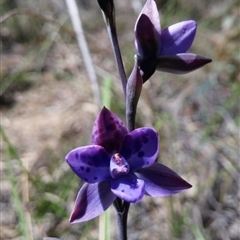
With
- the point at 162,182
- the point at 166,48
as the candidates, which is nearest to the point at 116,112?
the point at 166,48

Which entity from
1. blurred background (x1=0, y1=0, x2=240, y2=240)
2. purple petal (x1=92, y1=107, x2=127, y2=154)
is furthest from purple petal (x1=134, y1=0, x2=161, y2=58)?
blurred background (x1=0, y1=0, x2=240, y2=240)

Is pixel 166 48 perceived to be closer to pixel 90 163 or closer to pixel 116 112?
Result: pixel 90 163

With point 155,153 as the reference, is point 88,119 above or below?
below

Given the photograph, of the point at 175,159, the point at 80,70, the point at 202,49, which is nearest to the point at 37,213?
the point at 175,159

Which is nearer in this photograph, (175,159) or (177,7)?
(175,159)

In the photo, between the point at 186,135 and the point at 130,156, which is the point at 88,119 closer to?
the point at 186,135

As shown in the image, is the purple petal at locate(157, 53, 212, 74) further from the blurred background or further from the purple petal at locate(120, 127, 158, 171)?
the blurred background

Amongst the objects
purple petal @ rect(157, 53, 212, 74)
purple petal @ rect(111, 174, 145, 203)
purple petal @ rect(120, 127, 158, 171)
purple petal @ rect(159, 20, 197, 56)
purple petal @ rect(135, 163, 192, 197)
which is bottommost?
purple petal @ rect(135, 163, 192, 197)
